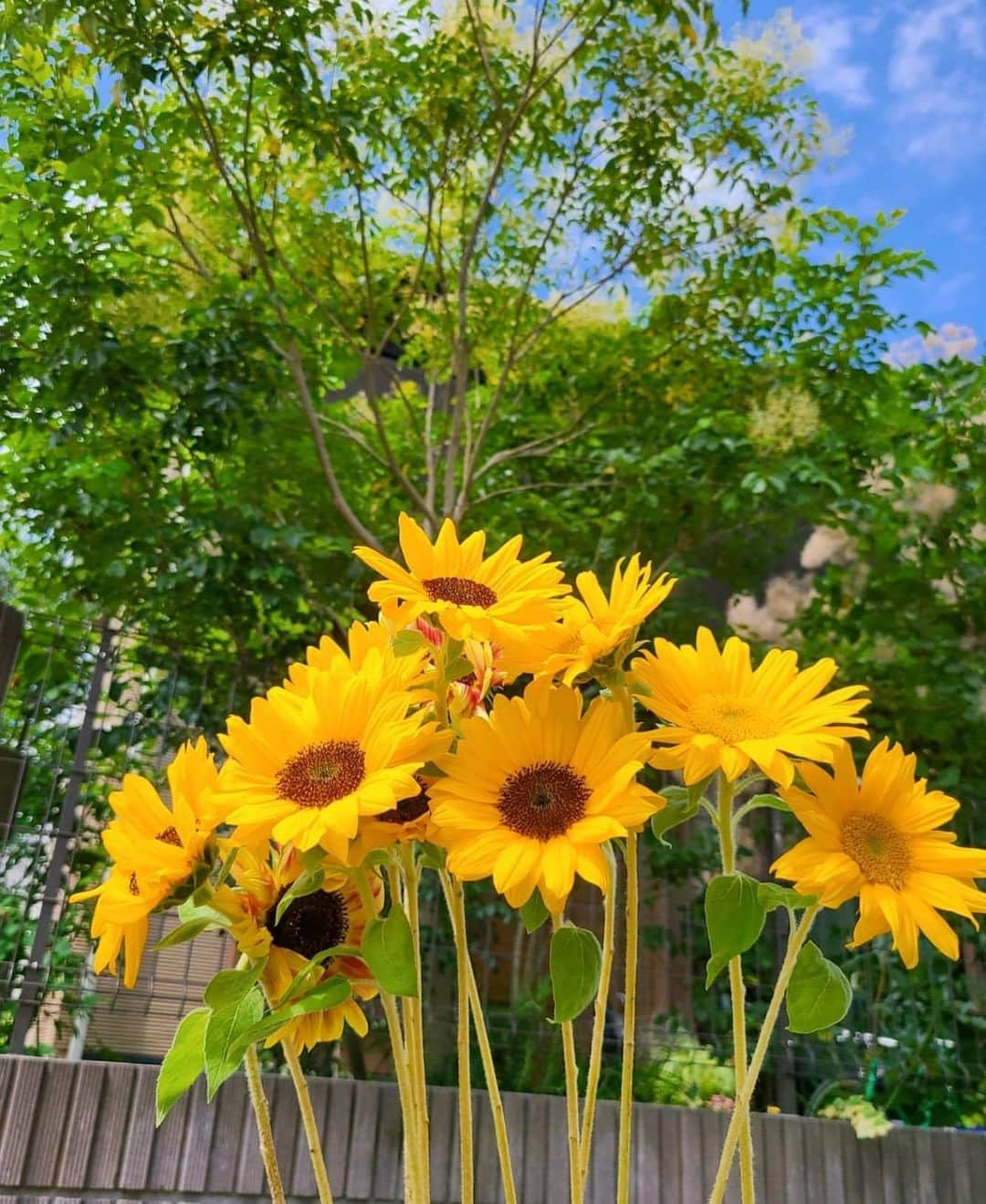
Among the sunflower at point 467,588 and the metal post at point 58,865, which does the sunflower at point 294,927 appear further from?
the metal post at point 58,865

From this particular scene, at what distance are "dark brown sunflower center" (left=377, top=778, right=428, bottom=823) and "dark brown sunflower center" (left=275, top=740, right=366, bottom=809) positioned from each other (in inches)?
1.2

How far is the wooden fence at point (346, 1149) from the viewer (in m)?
1.81

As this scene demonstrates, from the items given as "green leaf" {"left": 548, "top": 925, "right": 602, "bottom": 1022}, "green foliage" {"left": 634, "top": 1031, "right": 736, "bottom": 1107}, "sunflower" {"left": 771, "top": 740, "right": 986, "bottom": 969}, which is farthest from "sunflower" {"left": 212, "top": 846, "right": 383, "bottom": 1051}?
"green foliage" {"left": 634, "top": 1031, "right": 736, "bottom": 1107}

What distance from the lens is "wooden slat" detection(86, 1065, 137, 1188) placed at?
5.95 feet

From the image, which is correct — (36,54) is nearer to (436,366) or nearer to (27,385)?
(27,385)

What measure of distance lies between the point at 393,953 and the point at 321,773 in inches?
3.1

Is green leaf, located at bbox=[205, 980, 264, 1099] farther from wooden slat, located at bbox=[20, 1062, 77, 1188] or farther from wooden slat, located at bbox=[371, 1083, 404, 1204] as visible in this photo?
wooden slat, located at bbox=[371, 1083, 404, 1204]

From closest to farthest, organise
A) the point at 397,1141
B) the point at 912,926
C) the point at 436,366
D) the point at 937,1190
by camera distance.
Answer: the point at 912,926, the point at 397,1141, the point at 937,1190, the point at 436,366

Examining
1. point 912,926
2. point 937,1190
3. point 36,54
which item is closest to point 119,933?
point 912,926

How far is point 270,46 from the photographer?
2.97 meters

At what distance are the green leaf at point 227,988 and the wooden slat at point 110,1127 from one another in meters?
1.74

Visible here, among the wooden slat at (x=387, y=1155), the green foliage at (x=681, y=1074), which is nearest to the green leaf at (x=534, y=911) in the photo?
the wooden slat at (x=387, y=1155)

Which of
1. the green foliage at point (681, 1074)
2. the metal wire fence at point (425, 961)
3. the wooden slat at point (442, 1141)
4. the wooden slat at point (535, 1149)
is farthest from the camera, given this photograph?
the green foliage at point (681, 1074)

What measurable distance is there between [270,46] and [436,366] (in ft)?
4.64
